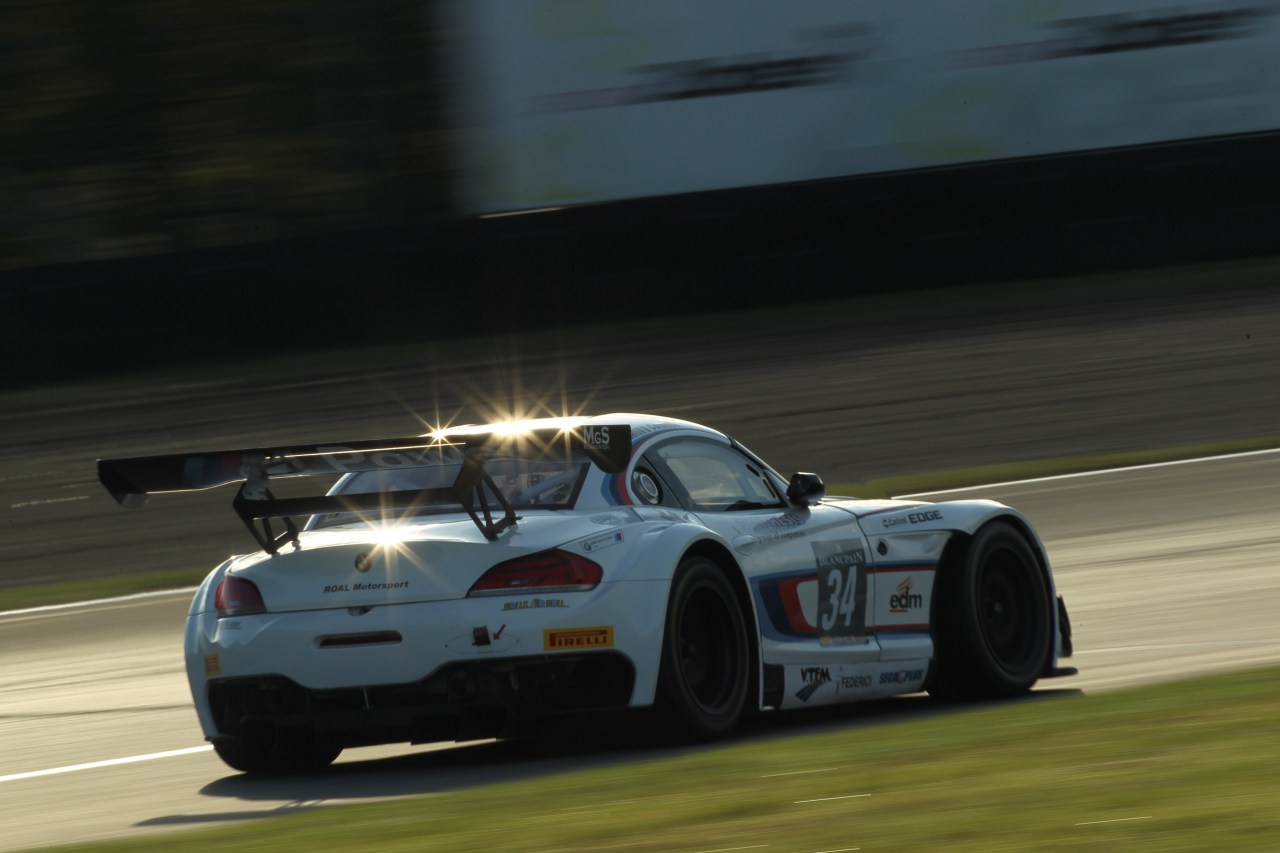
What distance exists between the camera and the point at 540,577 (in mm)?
6656

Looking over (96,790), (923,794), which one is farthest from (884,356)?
(923,794)

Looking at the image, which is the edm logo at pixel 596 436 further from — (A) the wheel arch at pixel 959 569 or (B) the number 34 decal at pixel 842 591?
(A) the wheel arch at pixel 959 569

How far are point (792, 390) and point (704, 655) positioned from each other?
13.4 m

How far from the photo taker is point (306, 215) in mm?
27531

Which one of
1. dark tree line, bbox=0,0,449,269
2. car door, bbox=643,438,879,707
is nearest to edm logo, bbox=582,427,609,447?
car door, bbox=643,438,879,707

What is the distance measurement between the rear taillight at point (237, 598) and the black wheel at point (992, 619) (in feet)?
9.17

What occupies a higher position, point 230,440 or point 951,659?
point 230,440

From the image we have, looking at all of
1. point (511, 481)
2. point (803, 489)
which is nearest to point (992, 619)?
point (803, 489)

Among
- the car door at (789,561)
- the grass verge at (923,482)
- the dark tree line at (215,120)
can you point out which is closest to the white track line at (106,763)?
the car door at (789,561)

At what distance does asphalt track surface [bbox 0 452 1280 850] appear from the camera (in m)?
6.80

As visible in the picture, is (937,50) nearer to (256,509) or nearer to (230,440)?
(230,440)

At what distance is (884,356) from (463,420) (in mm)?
4635

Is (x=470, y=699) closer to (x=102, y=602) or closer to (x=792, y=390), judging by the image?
(x=102, y=602)

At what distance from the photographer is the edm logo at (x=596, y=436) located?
679 cm
